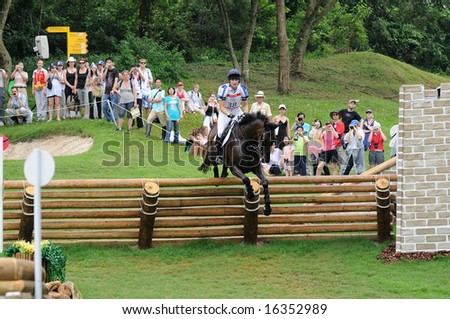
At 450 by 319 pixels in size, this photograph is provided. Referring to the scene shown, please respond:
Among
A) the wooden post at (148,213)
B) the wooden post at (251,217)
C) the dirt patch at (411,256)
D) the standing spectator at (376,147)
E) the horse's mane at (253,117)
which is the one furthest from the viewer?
the standing spectator at (376,147)

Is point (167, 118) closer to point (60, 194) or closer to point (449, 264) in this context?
point (60, 194)

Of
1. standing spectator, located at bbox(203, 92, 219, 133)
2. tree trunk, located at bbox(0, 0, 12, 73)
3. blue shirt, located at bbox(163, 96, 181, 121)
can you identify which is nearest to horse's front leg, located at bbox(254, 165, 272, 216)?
standing spectator, located at bbox(203, 92, 219, 133)

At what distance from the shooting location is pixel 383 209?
68.2 ft

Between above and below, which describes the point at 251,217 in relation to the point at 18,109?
below

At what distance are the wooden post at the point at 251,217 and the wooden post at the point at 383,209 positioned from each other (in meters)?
2.27

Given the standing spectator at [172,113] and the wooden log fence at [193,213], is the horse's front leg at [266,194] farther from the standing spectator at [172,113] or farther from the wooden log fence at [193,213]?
the standing spectator at [172,113]

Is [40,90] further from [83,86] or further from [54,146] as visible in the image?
[54,146]

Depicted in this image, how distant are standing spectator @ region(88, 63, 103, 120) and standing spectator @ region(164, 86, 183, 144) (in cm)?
207

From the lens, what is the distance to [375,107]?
142 ft

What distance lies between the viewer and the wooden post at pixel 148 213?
20578 mm

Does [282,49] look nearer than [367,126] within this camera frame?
No

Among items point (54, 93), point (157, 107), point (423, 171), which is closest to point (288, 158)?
point (157, 107)

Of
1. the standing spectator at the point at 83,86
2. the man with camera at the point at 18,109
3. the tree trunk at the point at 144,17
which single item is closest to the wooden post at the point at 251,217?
the standing spectator at the point at 83,86

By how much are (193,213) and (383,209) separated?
3597mm
